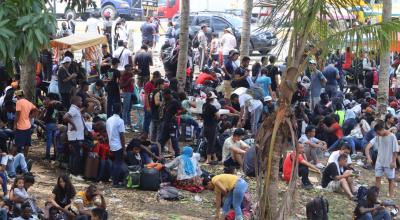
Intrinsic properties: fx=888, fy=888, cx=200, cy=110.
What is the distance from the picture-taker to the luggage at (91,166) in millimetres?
15578

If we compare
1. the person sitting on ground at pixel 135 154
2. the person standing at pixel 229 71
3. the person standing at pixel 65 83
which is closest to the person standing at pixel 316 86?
the person standing at pixel 229 71

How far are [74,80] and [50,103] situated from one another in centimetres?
248

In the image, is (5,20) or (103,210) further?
(103,210)

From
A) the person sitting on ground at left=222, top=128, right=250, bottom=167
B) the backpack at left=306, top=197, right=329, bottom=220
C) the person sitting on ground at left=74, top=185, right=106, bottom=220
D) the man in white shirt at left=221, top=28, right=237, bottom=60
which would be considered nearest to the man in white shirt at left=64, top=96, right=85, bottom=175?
the person sitting on ground at left=74, top=185, right=106, bottom=220

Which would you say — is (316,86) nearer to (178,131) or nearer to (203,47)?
(178,131)

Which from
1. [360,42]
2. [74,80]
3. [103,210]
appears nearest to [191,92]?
[74,80]

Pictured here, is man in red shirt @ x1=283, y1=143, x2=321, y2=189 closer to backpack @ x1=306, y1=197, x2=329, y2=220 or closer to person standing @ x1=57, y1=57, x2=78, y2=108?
backpack @ x1=306, y1=197, x2=329, y2=220

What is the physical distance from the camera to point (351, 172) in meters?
17.1

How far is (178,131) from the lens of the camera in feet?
59.5

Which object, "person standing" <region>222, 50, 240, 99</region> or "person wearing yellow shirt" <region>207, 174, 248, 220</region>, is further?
"person standing" <region>222, 50, 240, 99</region>

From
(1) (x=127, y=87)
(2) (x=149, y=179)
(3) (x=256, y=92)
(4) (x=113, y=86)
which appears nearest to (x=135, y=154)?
(2) (x=149, y=179)

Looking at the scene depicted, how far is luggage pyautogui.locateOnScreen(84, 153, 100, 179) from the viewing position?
15578mm

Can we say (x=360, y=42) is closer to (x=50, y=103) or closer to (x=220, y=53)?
(x=50, y=103)

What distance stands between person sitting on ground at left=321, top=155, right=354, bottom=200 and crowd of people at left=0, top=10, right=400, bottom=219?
0.03 m
